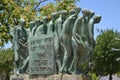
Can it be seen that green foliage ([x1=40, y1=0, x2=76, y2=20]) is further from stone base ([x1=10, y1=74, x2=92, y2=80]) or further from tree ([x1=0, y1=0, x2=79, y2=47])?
stone base ([x1=10, y1=74, x2=92, y2=80])

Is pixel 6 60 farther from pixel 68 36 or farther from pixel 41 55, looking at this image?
pixel 68 36

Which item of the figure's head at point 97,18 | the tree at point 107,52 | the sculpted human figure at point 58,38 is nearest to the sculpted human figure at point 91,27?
the figure's head at point 97,18

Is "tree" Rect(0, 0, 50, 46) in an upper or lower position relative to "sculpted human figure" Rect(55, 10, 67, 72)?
upper

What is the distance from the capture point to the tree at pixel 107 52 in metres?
47.9

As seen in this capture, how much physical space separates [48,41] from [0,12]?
53.5 ft

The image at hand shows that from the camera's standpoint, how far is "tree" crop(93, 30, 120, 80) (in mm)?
47906

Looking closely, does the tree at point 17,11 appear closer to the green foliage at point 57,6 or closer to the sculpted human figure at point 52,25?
the green foliage at point 57,6

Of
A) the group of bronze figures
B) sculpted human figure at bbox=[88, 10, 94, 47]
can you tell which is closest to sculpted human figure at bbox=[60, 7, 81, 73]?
the group of bronze figures

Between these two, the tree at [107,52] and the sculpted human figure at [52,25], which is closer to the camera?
the sculpted human figure at [52,25]

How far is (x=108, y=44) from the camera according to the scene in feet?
159

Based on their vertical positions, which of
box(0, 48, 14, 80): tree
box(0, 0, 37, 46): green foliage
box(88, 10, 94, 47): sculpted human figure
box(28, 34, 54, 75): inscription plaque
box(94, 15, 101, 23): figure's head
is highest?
box(0, 0, 37, 46): green foliage

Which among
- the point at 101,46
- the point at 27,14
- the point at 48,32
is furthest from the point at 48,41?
the point at 101,46

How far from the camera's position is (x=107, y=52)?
157ft

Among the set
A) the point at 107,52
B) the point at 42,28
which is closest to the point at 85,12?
the point at 42,28
